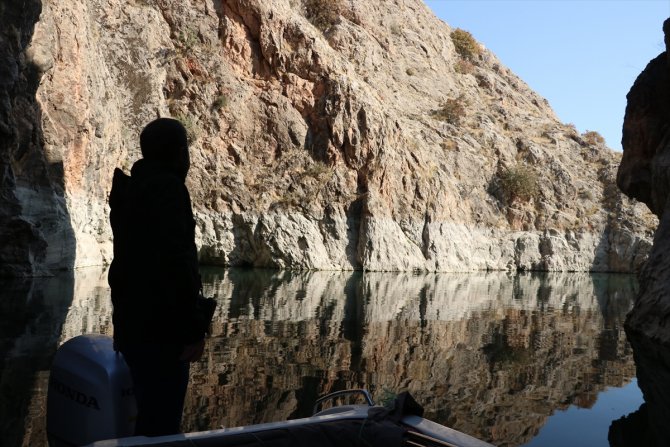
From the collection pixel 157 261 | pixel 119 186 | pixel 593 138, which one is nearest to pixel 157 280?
pixel 157 261

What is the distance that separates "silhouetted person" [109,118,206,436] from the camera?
3639mm

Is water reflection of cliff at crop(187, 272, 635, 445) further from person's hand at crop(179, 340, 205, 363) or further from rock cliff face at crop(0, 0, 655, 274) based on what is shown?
rock cliff face at crop(0, 0, 655, 274)

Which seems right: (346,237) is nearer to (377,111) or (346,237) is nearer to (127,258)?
(377,111)

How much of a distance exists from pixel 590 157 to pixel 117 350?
204 feet

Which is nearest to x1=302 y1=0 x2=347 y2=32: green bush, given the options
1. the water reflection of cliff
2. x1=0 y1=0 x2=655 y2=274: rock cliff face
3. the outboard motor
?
x1=0 y1=0 x2=655 y2=274: rock cliff face

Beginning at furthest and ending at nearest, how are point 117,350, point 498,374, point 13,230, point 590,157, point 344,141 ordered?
point 590,157, point 344,141, point 13,230, point 498,374, point 117,350

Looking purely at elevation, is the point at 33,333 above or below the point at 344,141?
below

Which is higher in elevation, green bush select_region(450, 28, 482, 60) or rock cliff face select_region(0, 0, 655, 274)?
green bush select_region(450, 28, 482, 60)

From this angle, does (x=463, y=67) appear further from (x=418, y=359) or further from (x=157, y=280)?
(x=157, y=280)

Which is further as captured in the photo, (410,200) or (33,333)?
(410,200)

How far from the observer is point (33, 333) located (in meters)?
10.0

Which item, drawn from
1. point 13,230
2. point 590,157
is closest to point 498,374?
point 13,230

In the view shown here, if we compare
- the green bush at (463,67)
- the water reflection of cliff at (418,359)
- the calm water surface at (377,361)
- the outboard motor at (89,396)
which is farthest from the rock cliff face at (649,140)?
the green bush at (463,67)

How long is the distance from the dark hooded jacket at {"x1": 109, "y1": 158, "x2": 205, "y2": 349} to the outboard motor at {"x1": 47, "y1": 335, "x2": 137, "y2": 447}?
0.63ft
